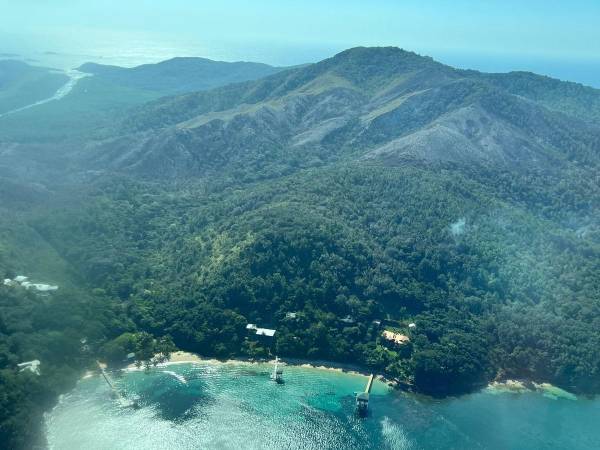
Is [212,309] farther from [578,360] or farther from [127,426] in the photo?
[578,360]

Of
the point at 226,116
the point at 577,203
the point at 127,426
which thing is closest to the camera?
the point at 127,426

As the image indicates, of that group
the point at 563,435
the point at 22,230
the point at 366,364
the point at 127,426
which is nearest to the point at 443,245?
the point at 366,364

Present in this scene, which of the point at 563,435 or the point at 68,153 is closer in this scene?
the point at 563,435

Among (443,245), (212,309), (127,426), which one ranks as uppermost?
(443,245)

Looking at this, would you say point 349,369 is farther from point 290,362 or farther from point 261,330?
point 261,330

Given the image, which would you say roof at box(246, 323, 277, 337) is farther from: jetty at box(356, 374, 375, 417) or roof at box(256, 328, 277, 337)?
jetty at box(356, 374, 375, 417)

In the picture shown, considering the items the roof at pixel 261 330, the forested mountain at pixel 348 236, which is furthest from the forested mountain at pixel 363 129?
the roof at pixel 261 330

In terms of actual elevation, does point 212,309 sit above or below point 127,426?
above
